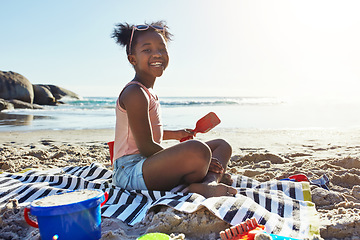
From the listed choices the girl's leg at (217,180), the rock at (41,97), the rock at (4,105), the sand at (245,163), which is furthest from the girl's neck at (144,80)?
the rock at (41,97)

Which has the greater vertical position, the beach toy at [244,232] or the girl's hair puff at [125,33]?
the girl's hair puff at [125,33]

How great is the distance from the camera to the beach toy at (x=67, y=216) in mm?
1270

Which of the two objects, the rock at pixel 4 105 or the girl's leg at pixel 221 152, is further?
the rock at pixel 4 105

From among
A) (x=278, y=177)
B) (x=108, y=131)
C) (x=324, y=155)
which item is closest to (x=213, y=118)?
(x=278, y=177)

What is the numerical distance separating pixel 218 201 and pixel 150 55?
117 cm

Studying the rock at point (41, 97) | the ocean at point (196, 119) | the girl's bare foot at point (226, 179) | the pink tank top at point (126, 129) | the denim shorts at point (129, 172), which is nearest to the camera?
the denim shorts at point (129, 172)

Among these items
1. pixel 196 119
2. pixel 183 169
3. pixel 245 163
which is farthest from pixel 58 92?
pixel 183 169

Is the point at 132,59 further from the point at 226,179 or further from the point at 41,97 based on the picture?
the point at 41,97

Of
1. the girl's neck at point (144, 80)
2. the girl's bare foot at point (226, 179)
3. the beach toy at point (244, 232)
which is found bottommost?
the girl's bare foot at point (226, 179)

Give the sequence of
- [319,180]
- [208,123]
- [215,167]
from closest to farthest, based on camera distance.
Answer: [215,167] → [319,180] → [208,123]

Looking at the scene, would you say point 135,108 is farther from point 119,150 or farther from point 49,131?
point 49,131

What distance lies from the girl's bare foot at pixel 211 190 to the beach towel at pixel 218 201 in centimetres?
6

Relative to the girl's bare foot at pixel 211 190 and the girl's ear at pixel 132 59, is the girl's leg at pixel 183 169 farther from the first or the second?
the girl's ear at pixel 132 59

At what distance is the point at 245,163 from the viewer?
11.4 ft
